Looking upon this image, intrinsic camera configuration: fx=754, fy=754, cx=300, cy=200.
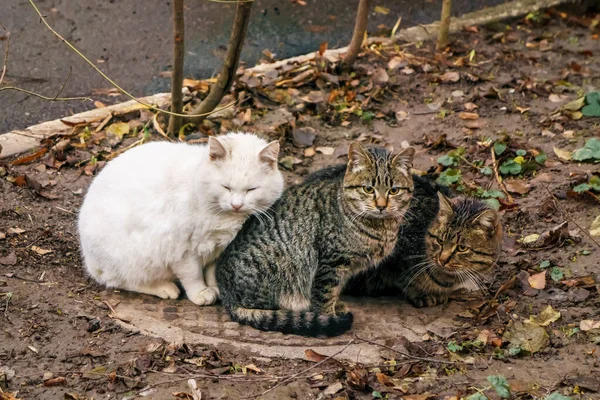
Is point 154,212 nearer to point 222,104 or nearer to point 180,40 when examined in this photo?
point 180,40

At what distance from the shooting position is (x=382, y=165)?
16.2 feet

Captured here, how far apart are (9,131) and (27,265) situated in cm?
200

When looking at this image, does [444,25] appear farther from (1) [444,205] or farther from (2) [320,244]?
(2) [320,244]

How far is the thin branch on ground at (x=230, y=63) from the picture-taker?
614 cm

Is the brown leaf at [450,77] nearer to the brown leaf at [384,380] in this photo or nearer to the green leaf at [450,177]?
the green leaf at [450,177]

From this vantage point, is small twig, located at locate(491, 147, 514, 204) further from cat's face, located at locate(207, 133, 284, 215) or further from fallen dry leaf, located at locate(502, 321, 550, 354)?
cat's face, located at locate(207, 133, 284, 215)

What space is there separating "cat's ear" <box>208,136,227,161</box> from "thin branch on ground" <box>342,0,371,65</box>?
322cm

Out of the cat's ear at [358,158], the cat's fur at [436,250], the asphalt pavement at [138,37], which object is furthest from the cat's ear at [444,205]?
the asphalt pavement at [138,37]

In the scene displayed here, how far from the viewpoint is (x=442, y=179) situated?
20.5 ft

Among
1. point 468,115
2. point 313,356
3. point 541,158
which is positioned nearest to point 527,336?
point 313,356

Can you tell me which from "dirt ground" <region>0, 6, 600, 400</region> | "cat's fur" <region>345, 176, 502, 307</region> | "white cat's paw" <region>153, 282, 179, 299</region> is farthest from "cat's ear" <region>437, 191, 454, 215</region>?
"white cat's paw" <region>153, 282, 179, 299</region>

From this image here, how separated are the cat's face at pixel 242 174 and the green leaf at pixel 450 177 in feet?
5.81

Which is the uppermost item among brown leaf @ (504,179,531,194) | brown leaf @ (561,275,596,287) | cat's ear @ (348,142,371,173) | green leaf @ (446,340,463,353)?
brown leaf @ (504,179,531,194)

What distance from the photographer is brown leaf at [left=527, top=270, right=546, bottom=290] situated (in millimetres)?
5035
